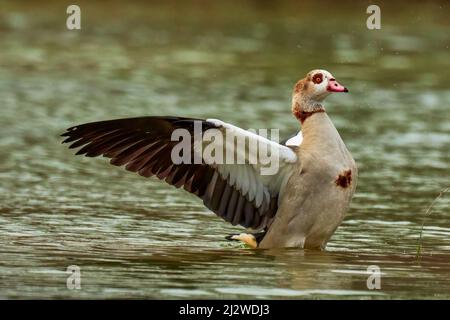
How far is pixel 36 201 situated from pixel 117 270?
3.21 metres

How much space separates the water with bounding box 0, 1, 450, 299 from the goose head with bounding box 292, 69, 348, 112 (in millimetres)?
1288

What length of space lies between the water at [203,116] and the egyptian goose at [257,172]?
0.29 meters

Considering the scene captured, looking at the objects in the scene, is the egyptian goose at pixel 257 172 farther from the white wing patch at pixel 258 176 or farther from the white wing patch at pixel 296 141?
the white wing patch at pixel 296 141

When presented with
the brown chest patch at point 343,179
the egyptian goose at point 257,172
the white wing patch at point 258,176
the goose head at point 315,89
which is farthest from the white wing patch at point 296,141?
the brown chest patch at point 343,179

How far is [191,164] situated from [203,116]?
730cm

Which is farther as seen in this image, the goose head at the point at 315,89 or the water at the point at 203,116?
the goose head at the point at 315,89

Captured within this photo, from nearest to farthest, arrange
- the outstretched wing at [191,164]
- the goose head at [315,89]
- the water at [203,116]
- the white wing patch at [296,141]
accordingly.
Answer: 1. the water at [203,116]
2. the outstretched wing at [191,164]
3. the goose head at [315,89]
4. the white wing patch at [296,141]

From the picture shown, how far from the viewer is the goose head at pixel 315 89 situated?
11.8m

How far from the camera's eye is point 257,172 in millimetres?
11430

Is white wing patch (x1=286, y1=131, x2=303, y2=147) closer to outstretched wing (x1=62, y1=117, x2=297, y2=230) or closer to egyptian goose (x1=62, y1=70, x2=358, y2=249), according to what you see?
egyptian goose (x1=62, y1=70, x2=358, y2=249)

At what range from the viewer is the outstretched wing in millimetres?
11289

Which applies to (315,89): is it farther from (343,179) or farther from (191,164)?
(191,164)
